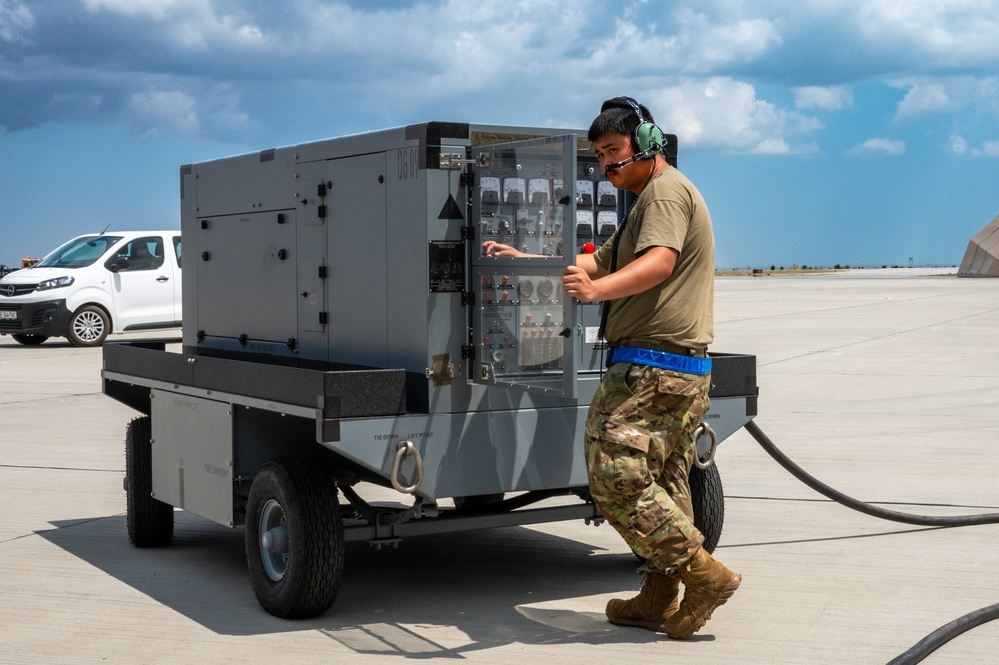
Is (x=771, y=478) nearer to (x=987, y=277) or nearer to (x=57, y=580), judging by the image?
(x=57, y=580)

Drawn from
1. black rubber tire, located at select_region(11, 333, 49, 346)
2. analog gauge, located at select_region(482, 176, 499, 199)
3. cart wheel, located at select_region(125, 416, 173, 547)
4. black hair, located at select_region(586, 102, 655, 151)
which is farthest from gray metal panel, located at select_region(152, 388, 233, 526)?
black rubber tire, located at select_region(11, 333, 49, 346)

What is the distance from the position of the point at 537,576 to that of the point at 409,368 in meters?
1.43

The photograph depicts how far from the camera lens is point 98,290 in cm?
2133

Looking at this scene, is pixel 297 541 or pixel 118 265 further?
pixel 118 265

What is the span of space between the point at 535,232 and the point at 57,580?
297 centimetres

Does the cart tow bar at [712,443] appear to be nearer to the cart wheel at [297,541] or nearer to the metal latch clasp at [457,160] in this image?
the metal latch clasp at [457,160]

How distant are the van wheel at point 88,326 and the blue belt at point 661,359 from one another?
58.5ft

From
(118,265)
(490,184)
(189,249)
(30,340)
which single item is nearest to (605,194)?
(490,184)

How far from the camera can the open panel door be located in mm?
5426

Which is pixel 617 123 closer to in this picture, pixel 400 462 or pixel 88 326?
pixel 400 462

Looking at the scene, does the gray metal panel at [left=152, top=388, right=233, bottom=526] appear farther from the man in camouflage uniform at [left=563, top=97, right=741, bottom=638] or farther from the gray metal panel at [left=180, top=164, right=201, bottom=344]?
the man in camouflage uniform at [left=563, top=97, right=741, bottom=638]

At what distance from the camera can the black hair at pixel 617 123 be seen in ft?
16.8

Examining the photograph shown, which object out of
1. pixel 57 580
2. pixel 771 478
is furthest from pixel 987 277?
pixel 57 580

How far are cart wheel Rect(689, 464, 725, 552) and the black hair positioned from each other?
1.81 meters
